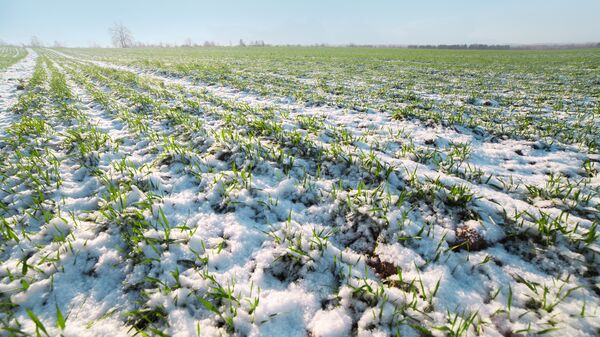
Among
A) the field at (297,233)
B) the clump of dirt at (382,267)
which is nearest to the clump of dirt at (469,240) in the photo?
the field at (297,233)

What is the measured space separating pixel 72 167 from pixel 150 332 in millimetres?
3157

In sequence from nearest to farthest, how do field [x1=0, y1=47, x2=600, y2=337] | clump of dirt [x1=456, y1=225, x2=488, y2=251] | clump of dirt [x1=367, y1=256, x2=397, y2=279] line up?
field [x1=0, y1=47, x2=600, y2=337], clump of dirt [x1=367, y1=256, x2=397, y2=279], clump of dirt [x1=456, y1=225, x2=488, y2=251]

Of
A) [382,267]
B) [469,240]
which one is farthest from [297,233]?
[469,240]

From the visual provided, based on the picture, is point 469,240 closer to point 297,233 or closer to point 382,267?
point 382,267

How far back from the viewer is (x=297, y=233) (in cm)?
259

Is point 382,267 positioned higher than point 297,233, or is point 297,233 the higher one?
point 297,233

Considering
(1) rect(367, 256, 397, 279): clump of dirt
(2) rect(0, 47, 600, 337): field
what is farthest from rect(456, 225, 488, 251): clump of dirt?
(1) rect(367, 256, 397, 279): clump of dirt

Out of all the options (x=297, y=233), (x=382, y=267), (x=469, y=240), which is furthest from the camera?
(x=297, y=233)

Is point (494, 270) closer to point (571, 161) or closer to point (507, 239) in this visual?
point (507, 239)

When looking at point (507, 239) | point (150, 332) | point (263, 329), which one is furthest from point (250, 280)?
point (507, 239)

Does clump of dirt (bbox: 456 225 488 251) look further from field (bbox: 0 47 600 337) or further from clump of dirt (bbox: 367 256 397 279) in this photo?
clump of dirt (bbox: 367 256 397 279)

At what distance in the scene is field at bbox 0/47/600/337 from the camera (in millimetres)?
1863

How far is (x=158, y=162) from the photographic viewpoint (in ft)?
12.8

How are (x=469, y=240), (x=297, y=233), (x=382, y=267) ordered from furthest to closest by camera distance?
(x=297, y=233) < (x=469, y=240) < (x=382, y=267)
